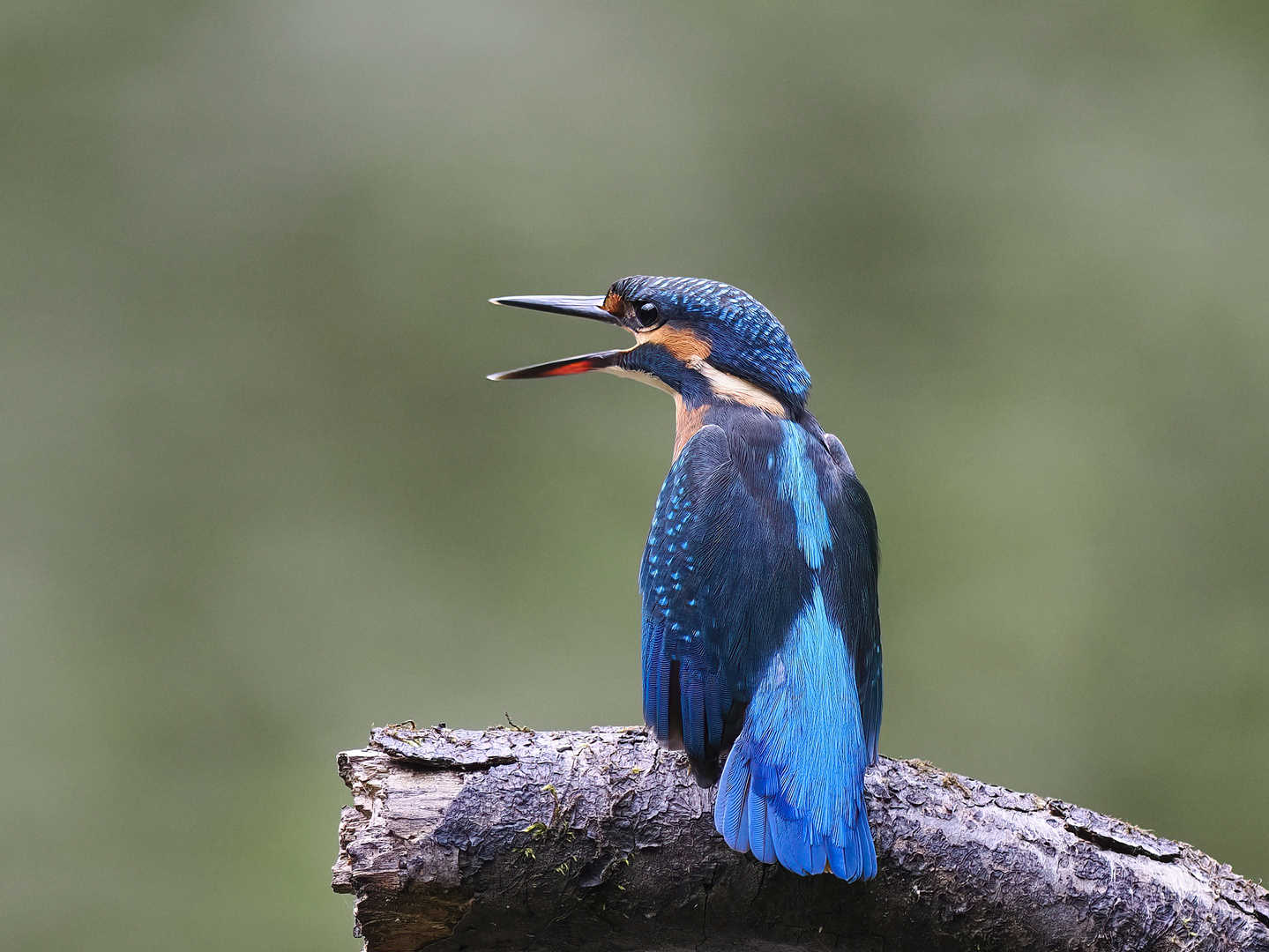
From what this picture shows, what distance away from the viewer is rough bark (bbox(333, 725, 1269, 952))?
1225 mm

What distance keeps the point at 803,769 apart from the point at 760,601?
21 centimetres

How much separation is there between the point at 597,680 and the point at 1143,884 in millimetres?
1932

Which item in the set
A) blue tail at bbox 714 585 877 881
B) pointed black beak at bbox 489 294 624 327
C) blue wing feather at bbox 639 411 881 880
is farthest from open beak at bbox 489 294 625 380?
blue tail at bbox 714 585 877 881

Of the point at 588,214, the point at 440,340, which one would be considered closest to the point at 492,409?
the point at 440,340

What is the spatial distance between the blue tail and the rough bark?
96 millimetres

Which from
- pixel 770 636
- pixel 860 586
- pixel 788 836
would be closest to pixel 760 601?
pixel 770 636

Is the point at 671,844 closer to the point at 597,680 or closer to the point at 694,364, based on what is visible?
the point at 694,364

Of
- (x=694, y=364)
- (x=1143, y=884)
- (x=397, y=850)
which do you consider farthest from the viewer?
(x=694, y=364)

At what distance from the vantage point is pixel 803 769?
3.95ft

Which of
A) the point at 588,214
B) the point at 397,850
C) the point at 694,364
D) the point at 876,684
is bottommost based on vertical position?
the point at 397,850

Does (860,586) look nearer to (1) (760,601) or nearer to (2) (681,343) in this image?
(1) (760,601)

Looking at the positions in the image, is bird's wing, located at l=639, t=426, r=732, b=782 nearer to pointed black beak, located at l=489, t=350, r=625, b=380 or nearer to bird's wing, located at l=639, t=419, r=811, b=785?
bird's wing, located at l=639, t=419, r=811, b=785

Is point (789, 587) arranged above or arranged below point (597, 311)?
below

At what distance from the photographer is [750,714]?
50.3 inches
